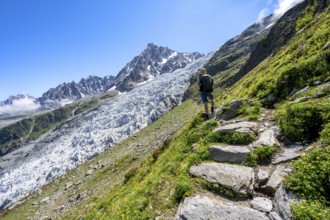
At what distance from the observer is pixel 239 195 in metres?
7.64

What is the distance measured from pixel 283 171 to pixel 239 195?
1.56m

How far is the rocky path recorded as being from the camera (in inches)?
263

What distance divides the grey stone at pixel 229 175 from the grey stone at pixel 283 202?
986 mm

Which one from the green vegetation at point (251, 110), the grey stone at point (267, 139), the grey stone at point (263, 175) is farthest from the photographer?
the green vegetation at point (251, 110)

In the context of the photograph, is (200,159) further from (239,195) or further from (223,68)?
(223,68)

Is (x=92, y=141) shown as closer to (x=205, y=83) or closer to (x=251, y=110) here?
(x=205, y=83)

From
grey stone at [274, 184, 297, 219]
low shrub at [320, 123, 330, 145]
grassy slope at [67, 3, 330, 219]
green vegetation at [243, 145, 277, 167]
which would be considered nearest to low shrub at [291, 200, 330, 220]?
grey stone at [274, 184, 297, 219]

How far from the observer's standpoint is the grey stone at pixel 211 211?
263 inches

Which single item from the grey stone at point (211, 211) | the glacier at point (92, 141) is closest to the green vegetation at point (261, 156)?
the grey stone at point (211, 211)

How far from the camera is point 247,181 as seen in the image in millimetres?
7844

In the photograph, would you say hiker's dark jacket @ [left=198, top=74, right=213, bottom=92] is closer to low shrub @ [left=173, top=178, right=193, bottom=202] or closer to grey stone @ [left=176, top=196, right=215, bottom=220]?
low shrub @ [left=173, top=178, right=193, bottom=202]

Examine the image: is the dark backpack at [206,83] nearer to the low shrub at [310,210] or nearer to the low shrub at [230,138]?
the low shrub at [230,138]

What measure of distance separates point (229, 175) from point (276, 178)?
5.21 feet

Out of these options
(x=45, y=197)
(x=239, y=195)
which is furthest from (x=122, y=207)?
(x=45, y=197)
